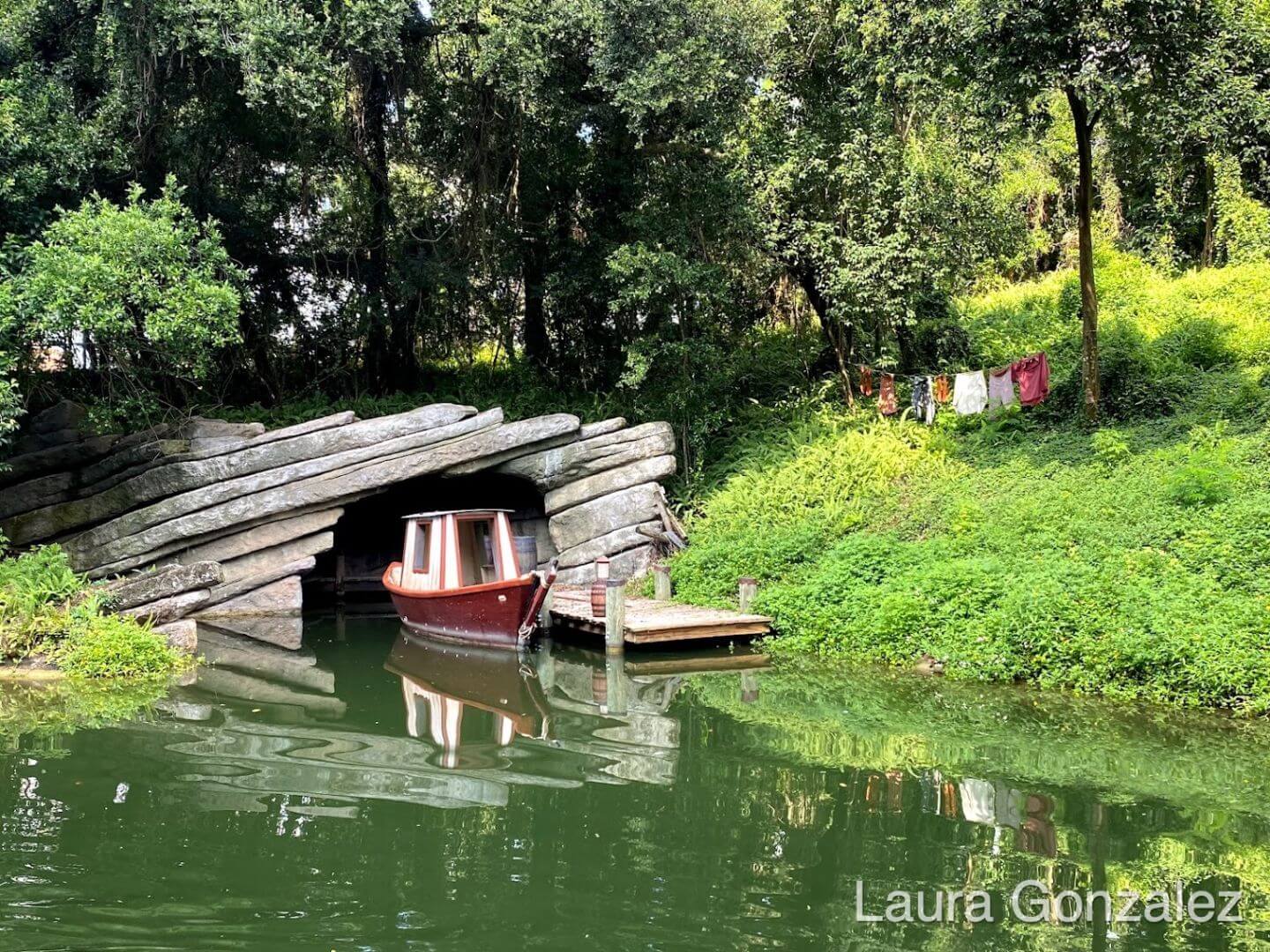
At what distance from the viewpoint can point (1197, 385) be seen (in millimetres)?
16797

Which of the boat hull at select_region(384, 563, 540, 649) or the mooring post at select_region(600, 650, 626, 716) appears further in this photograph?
the boat hull at select_region(384, 563, 540, 649)

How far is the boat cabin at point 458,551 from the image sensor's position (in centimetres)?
1548

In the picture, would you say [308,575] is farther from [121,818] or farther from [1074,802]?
[1074,802]

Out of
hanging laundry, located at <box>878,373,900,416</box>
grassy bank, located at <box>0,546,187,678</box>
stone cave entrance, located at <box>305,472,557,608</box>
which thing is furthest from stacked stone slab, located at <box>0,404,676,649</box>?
hanging laundry, located at <box>878,373,900,416</box>

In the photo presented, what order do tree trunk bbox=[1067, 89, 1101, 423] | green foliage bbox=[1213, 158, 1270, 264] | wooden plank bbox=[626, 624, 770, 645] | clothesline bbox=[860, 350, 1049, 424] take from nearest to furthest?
wooden plank bbox=[626, 624, 770, 645], tree trunk bbox=[1067, 89, 1101, 423], clothesline bbox=[860, 350, 1049, 424], green foliage bbox=[1213, 158, 1270, 264]

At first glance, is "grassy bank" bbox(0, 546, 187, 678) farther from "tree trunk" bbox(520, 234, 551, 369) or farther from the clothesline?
the clothesline

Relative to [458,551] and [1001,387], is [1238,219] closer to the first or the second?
[1001,387]

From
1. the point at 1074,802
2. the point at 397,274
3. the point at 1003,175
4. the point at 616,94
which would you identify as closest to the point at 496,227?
the point at 397,274

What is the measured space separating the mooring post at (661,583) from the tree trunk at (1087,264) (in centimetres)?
719

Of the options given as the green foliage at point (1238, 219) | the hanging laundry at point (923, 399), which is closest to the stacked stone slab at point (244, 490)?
the hanging laundry at point (923, 399)

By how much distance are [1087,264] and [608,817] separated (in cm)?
1229

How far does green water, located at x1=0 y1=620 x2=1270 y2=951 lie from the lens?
5.33m

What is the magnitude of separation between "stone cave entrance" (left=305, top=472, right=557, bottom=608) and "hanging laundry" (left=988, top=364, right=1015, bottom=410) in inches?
322

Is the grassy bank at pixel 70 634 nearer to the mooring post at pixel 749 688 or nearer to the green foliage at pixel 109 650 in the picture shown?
the green foliage at pixel 109 650
